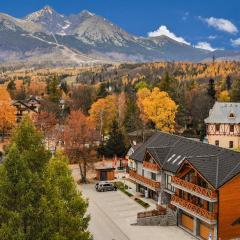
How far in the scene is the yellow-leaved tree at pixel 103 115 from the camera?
9725 cm

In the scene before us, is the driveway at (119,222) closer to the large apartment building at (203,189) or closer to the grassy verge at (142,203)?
the grassy verge at (142,203)

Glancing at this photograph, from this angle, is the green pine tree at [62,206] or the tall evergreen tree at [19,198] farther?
the green pine tree at [62,206]

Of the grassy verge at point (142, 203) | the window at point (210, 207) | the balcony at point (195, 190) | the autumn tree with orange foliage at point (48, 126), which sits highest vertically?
the autumn tree with orange foliage at point (48, 126)

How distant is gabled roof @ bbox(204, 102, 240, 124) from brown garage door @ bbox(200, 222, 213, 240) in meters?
38.0

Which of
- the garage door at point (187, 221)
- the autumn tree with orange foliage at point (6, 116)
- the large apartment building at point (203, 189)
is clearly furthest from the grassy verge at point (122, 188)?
the autumn tree with orange foliage at point (6, 116)

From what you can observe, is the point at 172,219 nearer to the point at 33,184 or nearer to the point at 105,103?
the point at 33,184

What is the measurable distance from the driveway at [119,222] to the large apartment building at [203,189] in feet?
8.21

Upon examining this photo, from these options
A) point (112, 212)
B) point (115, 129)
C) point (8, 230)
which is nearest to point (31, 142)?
point (8, 230)

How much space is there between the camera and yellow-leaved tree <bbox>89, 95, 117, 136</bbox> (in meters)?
97.2

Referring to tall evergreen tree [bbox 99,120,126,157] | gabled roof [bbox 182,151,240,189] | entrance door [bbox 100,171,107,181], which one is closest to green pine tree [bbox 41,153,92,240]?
gabled roof [bbox 182,151,240,189]

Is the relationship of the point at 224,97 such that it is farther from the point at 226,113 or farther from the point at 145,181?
the point at 145,181

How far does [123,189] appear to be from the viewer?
63594 mm

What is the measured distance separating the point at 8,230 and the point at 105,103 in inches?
3043

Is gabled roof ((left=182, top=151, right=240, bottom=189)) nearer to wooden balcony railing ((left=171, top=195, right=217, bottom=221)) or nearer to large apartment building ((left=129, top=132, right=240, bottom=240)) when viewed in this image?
large apartment building ((left=129, top=132, right=240, bottom=240))
